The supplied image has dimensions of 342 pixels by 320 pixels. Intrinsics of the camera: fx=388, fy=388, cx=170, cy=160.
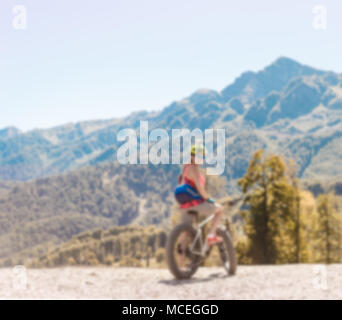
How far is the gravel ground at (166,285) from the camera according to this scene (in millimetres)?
8062

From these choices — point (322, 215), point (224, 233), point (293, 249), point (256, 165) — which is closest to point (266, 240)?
point (293, 249)

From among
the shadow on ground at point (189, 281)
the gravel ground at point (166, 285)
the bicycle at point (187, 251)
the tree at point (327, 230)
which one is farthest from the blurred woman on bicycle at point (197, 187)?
the tree at point (327, 230)

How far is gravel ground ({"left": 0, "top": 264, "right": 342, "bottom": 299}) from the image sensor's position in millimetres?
8062

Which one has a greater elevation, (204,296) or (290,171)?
(290,171)

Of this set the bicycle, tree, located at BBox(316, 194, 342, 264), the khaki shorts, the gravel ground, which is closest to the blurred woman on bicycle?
the khaki shorts

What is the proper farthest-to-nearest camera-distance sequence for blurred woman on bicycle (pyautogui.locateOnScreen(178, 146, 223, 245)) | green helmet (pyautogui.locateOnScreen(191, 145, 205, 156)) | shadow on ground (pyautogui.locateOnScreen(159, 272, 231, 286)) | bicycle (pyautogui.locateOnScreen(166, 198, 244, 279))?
green helmet (pyautogui.locateOnScreen(191, 145, 205, 156)), blurred woman on bicycle (pyautogui.locateOnScreen(178, 146, 223, 245)), bicycle (pyautogui.locateOnScreen(166, 198, 244, 279)), shadow on ground (pyautogui.locateOnScreen(159, 272, 231, 286))

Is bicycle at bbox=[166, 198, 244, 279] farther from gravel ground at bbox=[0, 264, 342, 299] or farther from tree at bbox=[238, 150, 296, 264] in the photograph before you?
tree at bbox=[238, 150, 296, 264]

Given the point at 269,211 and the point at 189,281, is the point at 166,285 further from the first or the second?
the point at 269,211

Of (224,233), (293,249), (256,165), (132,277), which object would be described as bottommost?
(293,249)

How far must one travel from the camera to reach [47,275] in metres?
11.0

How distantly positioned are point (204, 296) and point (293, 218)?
27.6 metres

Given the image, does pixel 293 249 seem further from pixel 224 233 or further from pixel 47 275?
pixel 47 275

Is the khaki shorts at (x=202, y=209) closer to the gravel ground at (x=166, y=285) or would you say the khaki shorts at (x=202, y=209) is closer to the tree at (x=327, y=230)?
the gravel ground at (x=166, y=285)
